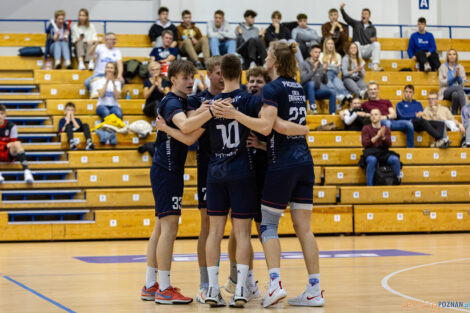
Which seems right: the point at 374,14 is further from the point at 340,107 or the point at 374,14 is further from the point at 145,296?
the point at 145,296

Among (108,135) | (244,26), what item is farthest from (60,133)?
(244,26)

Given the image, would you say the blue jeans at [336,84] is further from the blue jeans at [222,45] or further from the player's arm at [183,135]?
the player's arm at [183,135]

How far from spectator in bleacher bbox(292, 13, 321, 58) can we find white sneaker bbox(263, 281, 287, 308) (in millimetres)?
10742

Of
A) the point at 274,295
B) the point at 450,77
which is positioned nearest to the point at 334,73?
the point at 450,77

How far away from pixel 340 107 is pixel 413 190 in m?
3.03

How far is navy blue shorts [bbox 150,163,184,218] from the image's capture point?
535 cm

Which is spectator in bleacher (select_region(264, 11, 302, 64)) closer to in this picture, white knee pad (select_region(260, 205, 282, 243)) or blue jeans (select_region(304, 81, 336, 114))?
blue jeans (select_region(304, 81, 336, 114))

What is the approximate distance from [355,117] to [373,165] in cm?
146

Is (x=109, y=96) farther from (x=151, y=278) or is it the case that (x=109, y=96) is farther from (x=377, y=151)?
(x=151, y=278)

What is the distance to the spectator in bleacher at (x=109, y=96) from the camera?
510 inches

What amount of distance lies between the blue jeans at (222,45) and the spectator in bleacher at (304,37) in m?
1.39

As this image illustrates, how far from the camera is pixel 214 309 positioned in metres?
4.96

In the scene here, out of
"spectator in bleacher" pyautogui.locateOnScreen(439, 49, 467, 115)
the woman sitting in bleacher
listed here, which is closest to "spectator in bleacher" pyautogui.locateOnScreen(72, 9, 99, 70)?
the woman sitting in bleacher

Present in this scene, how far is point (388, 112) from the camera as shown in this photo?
43.8 feet
